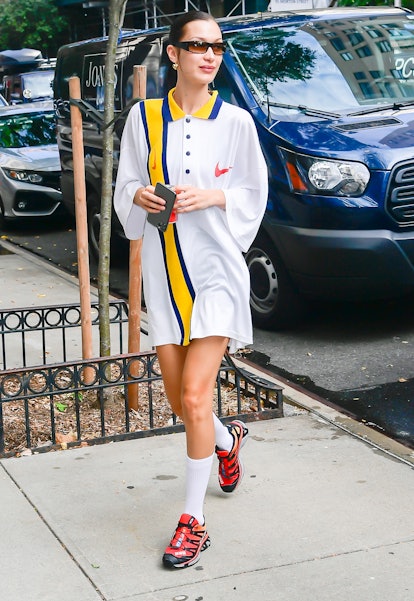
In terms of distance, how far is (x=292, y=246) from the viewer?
25.2 ft

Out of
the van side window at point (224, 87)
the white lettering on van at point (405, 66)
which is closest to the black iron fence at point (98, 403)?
the van side window at point (224, 87)

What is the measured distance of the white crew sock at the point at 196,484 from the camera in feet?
13.9

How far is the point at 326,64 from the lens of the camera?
8.48 metres

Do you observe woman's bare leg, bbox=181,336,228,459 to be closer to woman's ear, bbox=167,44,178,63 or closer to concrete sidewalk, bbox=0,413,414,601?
concrete sidewalk, bbox=0,413,414,601

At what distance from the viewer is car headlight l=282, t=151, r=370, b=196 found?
293 inches

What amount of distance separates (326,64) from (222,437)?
4532 mm

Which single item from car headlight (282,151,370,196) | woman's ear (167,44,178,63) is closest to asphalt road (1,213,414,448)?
car headlight (282,151,370,196)

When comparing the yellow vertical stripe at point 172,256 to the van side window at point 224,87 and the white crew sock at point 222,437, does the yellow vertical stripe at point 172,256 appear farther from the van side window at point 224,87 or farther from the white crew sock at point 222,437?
the van side window at point 224,87

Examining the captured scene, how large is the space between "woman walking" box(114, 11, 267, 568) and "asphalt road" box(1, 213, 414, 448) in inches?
76.7

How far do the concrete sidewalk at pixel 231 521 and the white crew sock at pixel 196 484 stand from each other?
174 mm

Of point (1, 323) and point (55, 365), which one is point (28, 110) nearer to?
point (1, 323)

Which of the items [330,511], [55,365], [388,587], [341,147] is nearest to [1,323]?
[55,365]

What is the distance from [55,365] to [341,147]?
2.91 metres

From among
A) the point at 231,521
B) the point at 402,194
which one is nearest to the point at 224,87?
the point at 402,194
